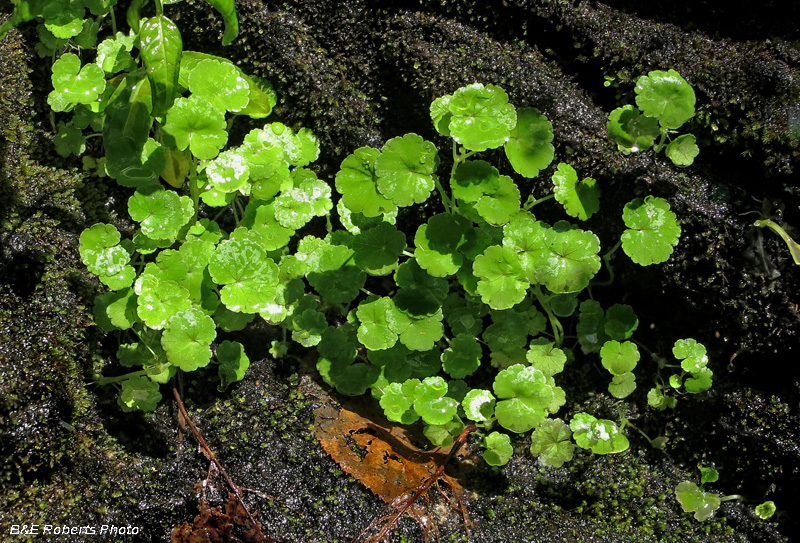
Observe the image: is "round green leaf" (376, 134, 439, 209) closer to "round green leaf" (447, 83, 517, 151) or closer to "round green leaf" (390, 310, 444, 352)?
"round green leaf" (447, 83, 517, 151)

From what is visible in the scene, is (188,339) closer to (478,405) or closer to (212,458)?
(212,458)

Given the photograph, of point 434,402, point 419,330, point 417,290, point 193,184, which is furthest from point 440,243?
point 193,184

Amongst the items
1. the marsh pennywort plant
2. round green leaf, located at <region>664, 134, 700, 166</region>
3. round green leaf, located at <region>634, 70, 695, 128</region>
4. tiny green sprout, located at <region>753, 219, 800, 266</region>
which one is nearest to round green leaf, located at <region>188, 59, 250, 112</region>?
the marsh pennywort plant

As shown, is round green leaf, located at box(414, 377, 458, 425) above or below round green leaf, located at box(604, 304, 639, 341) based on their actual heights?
below

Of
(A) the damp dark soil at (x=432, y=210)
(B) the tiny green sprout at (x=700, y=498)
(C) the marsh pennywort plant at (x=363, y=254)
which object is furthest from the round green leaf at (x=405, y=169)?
(B) the tiny green sprout at (x=700, y=498)

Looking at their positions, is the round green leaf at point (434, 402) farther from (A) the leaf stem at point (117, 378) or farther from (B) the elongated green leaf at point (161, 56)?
(B) the elongated green leaf at point (161, 56)
